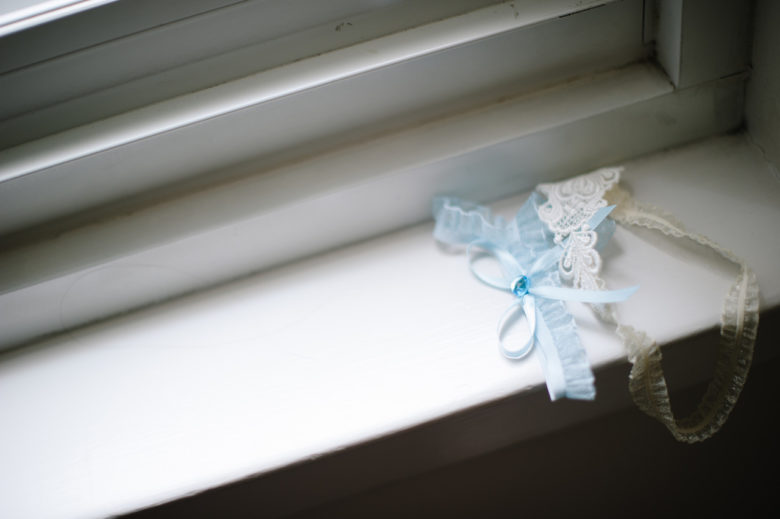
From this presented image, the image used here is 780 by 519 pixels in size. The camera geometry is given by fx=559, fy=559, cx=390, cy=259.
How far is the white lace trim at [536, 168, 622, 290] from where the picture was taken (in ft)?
1.69

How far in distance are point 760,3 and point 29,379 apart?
32.2 inches

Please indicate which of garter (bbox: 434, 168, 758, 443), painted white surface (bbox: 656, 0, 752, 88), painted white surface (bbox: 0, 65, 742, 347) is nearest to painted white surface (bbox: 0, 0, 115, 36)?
painted white surface (bbox: 0, 65, 742, 347)

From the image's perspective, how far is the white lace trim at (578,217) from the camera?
51 centimetres

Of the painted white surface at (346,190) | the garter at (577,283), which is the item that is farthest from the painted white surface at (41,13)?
the garter at (577,283)

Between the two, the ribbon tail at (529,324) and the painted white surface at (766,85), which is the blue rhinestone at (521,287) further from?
the painted white surface at (766,85)

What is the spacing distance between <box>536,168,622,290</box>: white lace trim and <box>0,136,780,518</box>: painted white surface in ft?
0.11

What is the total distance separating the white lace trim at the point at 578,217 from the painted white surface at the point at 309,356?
0.03m

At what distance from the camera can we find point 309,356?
21.5 inches

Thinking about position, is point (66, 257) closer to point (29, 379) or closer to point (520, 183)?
point (29, 379)

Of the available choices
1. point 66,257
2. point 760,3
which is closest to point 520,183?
point 760,3

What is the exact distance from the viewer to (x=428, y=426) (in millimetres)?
491

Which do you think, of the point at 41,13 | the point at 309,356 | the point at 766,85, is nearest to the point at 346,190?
the point at 309,356

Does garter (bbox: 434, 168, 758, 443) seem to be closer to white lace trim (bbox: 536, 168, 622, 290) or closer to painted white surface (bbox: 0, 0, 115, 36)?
white lace trim (bbox: 536, 168, 622, 290)

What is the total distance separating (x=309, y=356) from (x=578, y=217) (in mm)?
293
